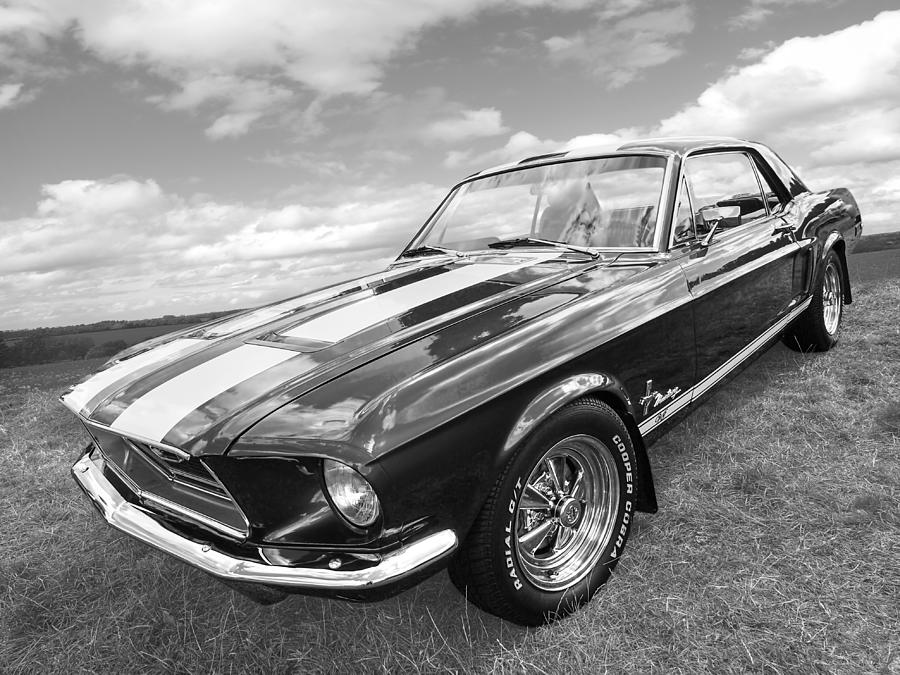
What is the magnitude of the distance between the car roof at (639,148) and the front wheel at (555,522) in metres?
1.60

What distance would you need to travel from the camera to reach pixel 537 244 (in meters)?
3.08

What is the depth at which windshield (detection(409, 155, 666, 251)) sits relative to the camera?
2951mm

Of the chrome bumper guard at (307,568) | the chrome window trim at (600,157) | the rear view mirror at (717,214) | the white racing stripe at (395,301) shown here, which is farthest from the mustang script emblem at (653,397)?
the chrome bumper guard at (307,568)

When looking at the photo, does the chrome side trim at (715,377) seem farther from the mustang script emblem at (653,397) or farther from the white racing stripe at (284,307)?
the white racing stripe at (284,307)

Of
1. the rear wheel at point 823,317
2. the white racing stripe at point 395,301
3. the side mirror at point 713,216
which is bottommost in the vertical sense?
the rear wheel at point 823,317

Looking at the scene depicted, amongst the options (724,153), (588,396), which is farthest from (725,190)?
(588,396)

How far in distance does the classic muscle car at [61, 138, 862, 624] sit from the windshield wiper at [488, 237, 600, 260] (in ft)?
0.04

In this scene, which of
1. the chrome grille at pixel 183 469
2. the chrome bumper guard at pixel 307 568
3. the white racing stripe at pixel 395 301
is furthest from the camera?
the white racing stripe at pixel 395 301

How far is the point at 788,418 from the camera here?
3.68m

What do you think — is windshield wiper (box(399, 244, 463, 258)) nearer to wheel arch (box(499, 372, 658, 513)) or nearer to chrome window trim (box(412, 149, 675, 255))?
chrome window trim (box(412, 149, 675, 255))

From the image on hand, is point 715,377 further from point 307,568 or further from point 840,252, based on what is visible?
point 840,252

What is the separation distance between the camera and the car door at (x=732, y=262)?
9.57ft

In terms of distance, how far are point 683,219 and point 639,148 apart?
469 mm

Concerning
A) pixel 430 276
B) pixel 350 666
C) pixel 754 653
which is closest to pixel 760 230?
pixel 430 276
